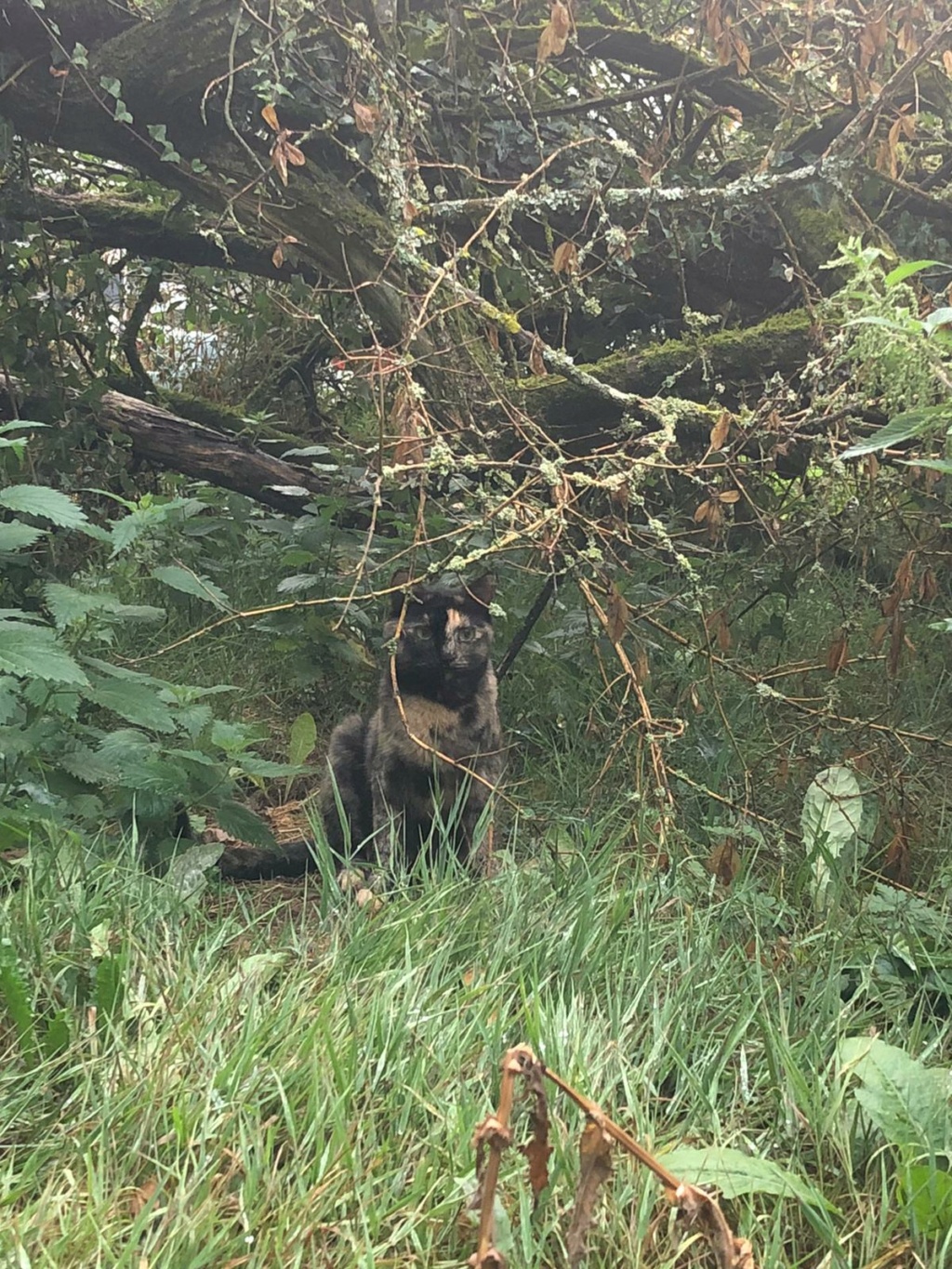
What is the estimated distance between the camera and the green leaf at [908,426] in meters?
2.00

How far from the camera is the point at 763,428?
302 centimetres

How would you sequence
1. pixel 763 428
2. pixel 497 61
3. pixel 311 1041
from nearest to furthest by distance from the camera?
1. pixel 311 1041
2. pixel 763 428
3. pixel 497 61

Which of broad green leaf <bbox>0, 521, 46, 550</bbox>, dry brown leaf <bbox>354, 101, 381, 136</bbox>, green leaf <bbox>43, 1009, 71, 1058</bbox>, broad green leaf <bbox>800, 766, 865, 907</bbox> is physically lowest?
broad green leaf <bbox>800, 766, 865, 907</bbox>

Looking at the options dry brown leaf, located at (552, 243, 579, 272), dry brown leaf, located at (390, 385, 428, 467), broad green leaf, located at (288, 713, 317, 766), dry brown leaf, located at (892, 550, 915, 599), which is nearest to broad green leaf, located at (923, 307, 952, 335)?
dry brown leaf, located at (892, 550, 915, 599)

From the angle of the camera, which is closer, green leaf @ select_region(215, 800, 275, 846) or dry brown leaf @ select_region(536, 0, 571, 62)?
green leaf @ select_region(215, 800, 275, 846)

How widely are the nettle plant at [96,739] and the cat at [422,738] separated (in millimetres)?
354

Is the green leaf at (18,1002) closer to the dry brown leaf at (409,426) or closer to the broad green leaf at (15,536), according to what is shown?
the broad green leaf at (15,536)

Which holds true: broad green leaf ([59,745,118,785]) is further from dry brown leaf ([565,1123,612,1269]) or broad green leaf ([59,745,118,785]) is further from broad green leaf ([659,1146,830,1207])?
dry brown leaf ([565,1123,612,1269])

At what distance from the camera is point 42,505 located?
2607 mm

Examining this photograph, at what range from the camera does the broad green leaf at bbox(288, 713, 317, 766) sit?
3559mm

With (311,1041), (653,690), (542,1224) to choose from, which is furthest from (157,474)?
(542,1224)

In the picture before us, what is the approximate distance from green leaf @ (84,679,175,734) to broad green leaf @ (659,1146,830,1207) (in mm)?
1573

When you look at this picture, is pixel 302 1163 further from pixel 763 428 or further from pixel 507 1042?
pixel 763 428

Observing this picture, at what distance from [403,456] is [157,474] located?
3.32 m
